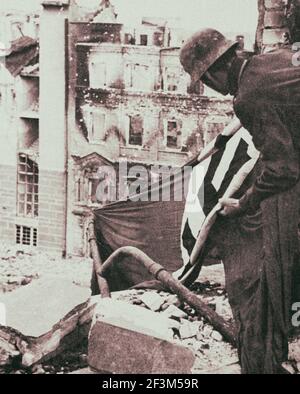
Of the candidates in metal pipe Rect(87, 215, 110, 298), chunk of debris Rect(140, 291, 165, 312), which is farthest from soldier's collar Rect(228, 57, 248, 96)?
chunk of debris Rect(140, 291, 165, 312)

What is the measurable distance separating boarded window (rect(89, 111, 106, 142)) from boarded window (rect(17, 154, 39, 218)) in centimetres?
62

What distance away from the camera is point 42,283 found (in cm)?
685

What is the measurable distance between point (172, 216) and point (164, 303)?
2.53ft

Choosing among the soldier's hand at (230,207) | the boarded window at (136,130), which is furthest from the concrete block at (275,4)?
the soldier's hand at (230,207)

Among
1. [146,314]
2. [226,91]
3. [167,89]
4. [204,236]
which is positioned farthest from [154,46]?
[146,314]

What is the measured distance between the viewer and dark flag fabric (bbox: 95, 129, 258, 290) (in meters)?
6.47

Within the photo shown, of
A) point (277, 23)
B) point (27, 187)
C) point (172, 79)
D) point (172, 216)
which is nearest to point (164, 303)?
point (172, 216)

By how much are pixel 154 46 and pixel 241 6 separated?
2.70 feet

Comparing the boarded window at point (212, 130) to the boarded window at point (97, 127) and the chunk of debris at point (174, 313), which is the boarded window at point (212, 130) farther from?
the chunk of debris at point (174, 313)

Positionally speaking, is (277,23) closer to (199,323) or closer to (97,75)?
(97,75)

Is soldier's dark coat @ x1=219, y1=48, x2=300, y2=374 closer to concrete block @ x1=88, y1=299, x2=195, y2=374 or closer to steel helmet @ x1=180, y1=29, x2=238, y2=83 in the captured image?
steel helmet @ x1=180, y1=29, x2=238, y2=83

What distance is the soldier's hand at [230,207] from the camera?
6.38 meters

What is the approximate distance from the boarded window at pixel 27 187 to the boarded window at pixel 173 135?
126cm

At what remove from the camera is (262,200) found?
20.3 ft
